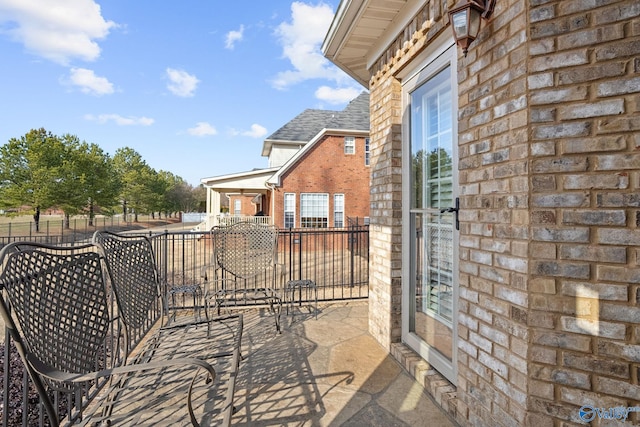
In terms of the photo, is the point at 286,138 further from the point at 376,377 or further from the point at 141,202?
the point at 141,202

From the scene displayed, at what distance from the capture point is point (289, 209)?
543 inches

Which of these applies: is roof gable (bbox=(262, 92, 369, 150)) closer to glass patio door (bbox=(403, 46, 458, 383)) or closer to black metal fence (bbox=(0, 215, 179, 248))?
black metal fence (bbox=(0, 215, 179, 248))

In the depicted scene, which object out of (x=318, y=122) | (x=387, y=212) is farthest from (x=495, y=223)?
(x=318, y=122)

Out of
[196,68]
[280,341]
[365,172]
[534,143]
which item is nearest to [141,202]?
[196,68]

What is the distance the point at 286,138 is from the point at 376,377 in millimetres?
15375

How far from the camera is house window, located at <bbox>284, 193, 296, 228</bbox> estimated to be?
45.1 feet

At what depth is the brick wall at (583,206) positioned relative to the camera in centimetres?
130

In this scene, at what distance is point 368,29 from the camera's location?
305 centimetres

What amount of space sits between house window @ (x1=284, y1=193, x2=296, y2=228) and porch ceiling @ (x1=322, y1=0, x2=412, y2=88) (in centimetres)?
996

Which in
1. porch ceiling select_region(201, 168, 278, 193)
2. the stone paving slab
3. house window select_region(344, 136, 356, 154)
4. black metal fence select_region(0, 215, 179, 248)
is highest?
house window select_region(344, 136, 356, 154)

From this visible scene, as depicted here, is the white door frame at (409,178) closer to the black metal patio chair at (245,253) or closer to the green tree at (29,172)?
the black metal patio chair at (245,253)

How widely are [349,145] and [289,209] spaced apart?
397 centimetres

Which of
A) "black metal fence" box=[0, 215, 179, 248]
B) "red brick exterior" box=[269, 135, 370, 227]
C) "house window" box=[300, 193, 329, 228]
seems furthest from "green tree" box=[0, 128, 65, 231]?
"house window" box=[300, 193, 329, 228]

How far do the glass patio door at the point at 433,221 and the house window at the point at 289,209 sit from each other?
36.0 ft
